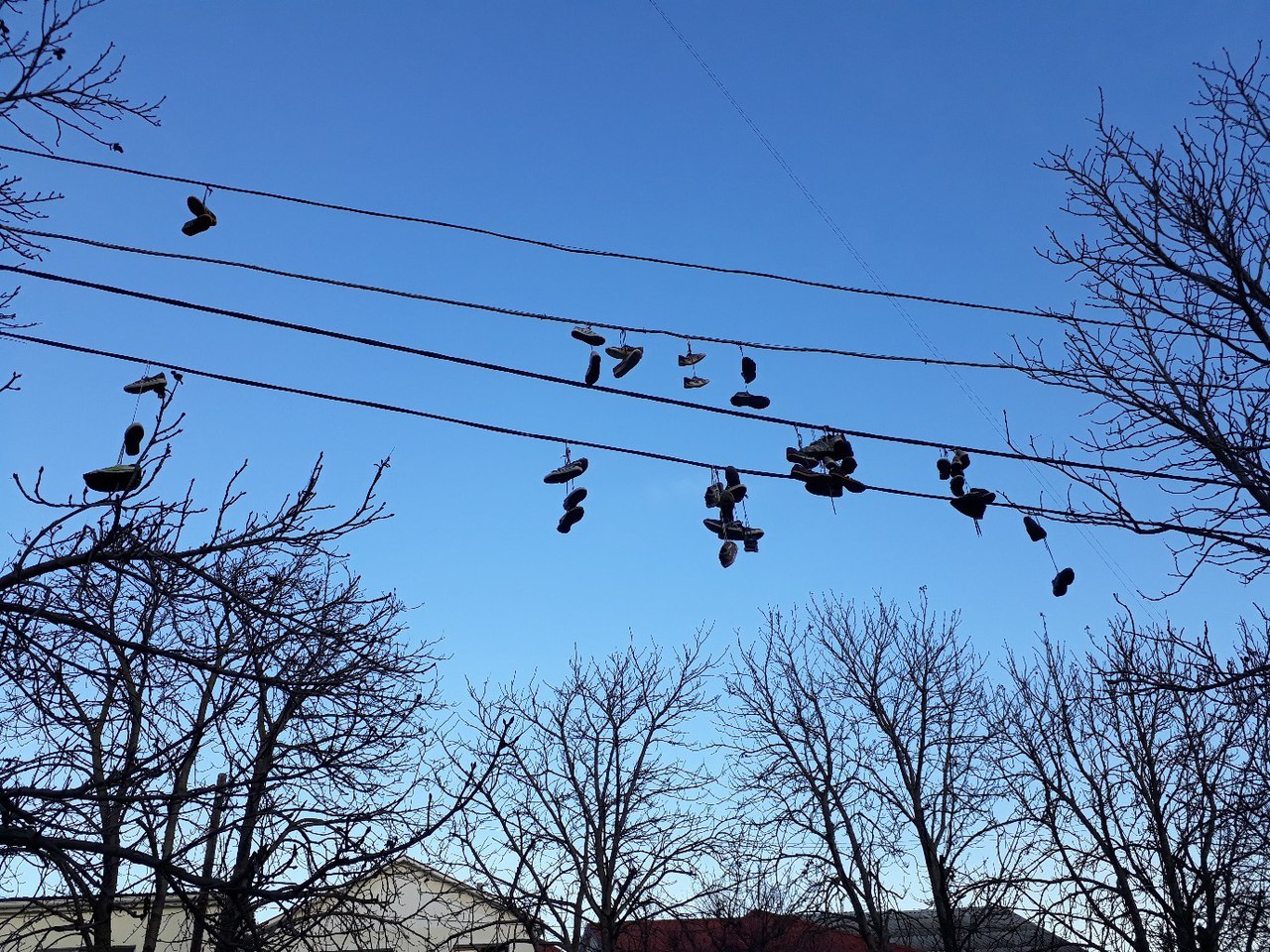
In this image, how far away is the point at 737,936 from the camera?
20.9 m

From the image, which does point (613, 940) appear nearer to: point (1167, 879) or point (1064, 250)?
point (1167, 879)

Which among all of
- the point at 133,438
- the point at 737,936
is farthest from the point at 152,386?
the point at 737,936

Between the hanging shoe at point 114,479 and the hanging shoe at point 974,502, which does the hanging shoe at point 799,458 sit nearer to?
the hanging shoe at point 974,502

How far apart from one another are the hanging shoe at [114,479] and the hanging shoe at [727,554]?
131 inches

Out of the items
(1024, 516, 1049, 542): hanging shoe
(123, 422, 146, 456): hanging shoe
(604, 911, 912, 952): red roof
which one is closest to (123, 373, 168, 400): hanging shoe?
(123, 422, 146, 456): hanging shoe

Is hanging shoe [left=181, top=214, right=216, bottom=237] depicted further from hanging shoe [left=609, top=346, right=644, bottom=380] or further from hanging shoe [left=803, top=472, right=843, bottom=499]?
hanging shoe [left=803, top=472, right=843, bottom=499]

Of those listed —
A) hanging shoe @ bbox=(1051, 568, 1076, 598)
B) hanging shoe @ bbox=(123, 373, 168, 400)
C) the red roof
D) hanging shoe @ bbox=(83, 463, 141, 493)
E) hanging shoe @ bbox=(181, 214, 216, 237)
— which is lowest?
the red roof

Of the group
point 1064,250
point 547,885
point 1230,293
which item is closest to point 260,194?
point 1064,250

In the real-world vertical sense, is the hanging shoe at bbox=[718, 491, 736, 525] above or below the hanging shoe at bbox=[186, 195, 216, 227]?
below

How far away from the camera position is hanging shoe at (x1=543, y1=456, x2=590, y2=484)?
20.6 feet

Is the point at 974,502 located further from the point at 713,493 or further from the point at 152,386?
the point at 152,386

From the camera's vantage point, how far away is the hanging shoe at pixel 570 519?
631cm

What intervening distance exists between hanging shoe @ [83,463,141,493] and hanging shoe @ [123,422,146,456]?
A: 248 mm

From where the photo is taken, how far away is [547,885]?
1672 cm
